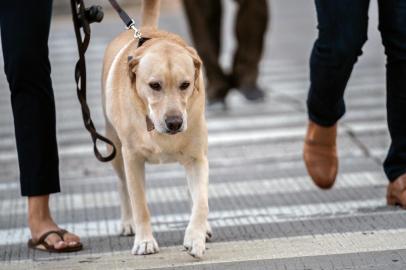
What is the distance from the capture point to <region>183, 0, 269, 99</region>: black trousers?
33.4 feet

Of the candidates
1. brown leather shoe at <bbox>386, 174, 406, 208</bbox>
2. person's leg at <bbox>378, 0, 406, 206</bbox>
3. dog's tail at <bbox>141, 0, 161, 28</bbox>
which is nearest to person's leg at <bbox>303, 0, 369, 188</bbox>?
person's leg at <bbox>378, 0, 406, 206</bbox>

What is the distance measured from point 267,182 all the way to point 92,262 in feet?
7.63

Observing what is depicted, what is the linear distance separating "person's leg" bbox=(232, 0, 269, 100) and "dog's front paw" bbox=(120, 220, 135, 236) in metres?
5.01

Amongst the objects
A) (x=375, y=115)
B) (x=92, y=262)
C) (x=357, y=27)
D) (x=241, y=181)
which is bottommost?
(x=375, y=115)

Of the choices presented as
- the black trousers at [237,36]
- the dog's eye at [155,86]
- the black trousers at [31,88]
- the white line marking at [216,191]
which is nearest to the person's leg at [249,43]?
the black trousers at [237,36]

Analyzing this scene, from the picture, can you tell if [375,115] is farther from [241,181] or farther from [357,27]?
[357,27]

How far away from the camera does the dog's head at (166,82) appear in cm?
446

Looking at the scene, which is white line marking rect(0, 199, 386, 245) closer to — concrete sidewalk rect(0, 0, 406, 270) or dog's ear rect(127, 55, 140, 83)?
concrete sidewalk rect(0, 0, 406, 270)

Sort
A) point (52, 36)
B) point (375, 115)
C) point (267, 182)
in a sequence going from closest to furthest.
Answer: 1. point (267, 182)
2. point (375, 115)
3. point (52, 36)

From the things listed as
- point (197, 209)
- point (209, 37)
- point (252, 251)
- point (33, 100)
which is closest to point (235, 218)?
point (197, 209)

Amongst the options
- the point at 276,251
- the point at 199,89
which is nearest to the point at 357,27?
the point at 199,89

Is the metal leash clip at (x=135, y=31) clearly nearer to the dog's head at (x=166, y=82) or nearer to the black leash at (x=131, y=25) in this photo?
the black leash at (x=131, y=25)

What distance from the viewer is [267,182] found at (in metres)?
6.72

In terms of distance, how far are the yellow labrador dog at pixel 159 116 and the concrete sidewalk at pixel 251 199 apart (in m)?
0.17
